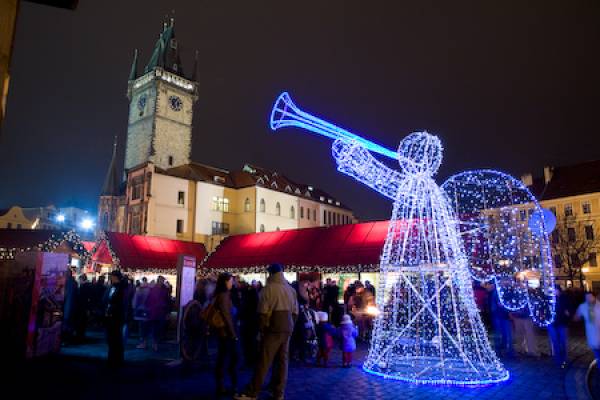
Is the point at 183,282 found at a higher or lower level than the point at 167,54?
lower

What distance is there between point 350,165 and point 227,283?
352 centimetres

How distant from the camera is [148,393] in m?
6.72

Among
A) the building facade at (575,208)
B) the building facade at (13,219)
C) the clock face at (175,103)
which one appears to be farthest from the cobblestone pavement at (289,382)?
the building facade at (13,219)

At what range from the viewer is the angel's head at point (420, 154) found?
8.86 m

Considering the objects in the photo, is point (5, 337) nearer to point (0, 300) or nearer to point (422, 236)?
point (0, 300)

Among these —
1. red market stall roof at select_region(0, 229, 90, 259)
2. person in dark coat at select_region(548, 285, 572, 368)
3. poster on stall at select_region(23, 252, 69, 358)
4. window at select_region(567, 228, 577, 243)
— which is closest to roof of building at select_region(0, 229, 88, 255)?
red market stall roof at select_region(0, 229, 90, 259)

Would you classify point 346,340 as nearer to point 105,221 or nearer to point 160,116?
point 105,221

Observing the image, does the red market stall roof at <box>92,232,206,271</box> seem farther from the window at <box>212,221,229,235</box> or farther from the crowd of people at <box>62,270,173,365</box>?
the window at <box>212,221,229,235</box>

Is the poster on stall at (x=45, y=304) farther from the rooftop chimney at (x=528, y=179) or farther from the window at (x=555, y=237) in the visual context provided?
the rooftop chimney at (x=528, y=179)

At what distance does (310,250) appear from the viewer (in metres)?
25.2

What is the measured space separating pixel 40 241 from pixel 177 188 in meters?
18.4

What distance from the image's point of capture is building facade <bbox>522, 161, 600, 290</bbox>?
36875 millimetres

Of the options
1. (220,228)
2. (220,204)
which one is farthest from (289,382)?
(220,204)

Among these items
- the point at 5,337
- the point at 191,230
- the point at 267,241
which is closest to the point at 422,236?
the point at 5,337
